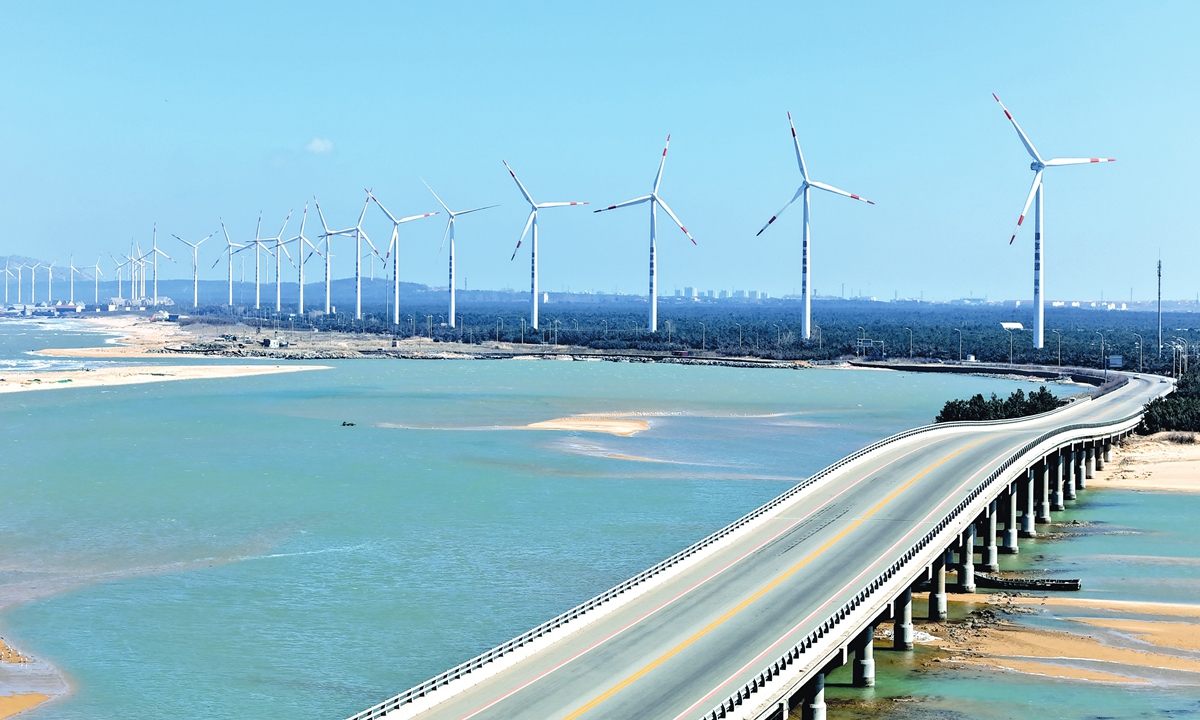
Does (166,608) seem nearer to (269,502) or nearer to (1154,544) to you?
(269,502)

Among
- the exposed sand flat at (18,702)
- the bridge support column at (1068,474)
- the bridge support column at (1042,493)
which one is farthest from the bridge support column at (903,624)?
the bridge support column at (1068,474)

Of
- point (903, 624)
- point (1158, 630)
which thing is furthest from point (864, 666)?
point (1158, 630)

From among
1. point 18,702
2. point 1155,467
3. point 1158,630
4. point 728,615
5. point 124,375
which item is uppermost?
point 124,375

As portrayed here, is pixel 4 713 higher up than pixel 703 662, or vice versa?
pixel 703 662

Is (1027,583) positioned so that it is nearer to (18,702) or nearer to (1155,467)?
(18,702)

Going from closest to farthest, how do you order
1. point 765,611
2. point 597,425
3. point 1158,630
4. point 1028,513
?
point 765,611
point 1158,630
point 1028,513
point 597,425

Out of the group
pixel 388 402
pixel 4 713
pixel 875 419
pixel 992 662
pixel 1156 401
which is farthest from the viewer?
pixel 388 402

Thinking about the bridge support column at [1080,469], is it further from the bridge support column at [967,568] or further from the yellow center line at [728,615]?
the bridge support column at [967,568]

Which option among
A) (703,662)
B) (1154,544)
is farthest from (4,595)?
(1154,544)
